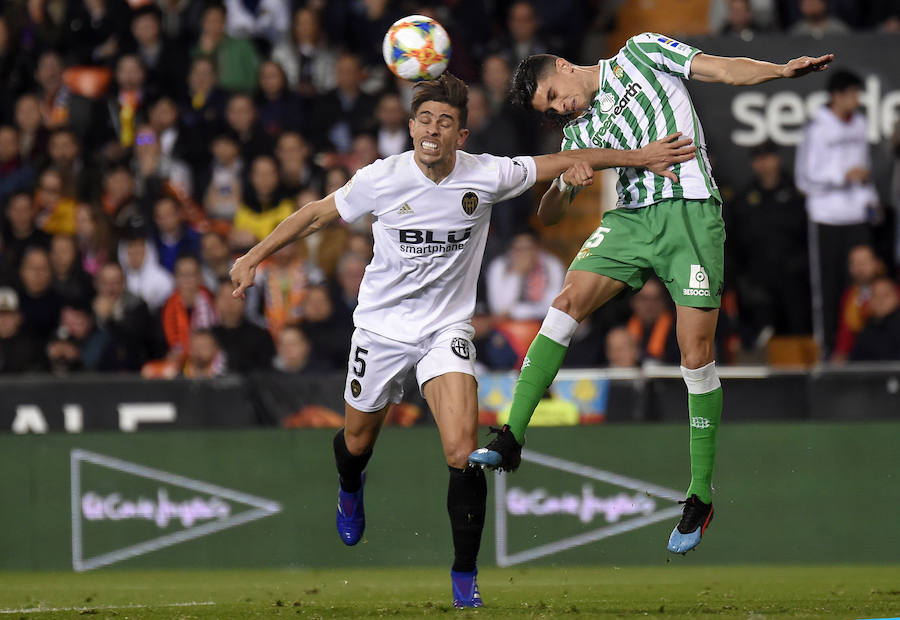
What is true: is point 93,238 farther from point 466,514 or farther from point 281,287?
point 466,514

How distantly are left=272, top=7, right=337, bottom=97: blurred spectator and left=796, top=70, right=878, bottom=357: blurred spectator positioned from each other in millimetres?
4883

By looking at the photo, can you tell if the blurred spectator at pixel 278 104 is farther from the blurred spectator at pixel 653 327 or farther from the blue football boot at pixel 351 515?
the blue football boot at pixel 351 515

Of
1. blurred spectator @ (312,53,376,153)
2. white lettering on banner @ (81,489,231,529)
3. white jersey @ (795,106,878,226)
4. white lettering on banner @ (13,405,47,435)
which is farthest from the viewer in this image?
blurred spectator @ (312,53,376,153)

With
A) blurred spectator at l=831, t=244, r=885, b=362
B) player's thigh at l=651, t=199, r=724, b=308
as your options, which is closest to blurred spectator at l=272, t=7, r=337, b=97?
blurred spectator at l=831, t=244, r=885, b=362

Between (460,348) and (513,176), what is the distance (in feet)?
3.34

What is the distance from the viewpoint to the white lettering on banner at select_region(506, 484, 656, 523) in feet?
40.2

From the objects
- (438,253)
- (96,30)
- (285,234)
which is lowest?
(438,253)

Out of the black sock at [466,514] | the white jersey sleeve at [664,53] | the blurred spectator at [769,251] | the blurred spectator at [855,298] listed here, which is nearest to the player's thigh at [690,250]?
the white jersey sleeve at [664,53]

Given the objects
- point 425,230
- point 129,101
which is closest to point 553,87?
point 425,230

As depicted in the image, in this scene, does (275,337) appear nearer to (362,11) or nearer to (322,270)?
(322,270)

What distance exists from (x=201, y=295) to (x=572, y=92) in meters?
5.86

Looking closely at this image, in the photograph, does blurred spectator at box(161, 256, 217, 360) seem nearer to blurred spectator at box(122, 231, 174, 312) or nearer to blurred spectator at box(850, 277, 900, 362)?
blurred spectator at box(122, 231, 174, 312)

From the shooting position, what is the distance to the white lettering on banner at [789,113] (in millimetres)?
14117

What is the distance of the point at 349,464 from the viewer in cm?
954
